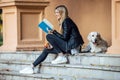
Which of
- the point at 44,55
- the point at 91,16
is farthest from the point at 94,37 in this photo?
the point at 91,16

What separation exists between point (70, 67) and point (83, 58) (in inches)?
13.8

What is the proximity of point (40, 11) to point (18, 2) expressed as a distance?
0.67m

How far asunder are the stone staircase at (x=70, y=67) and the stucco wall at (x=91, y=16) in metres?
3.61

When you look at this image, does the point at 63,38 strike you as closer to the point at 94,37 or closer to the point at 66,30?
the point at 66,30

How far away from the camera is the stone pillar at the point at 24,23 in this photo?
13.6 meters

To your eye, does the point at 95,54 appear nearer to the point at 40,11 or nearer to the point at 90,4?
the point at 40,11

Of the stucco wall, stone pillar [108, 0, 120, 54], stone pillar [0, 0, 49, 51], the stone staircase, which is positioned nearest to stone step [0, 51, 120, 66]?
the stone staircase

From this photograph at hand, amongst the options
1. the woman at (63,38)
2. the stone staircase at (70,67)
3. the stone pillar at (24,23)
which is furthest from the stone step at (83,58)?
the stone pillar at (24,23)

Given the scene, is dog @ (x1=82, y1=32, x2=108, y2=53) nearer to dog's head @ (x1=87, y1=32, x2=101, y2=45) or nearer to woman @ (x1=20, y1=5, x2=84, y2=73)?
dog's head @ (x1=87, y1=32, x2=101, y2=45)

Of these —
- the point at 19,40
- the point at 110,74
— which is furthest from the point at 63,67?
the point at 19,40

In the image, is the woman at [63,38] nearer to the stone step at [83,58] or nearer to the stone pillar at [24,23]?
the stone step at [83,58]

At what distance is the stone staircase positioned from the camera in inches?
420

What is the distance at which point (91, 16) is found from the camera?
652 inches

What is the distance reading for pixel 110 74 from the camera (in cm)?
1053
